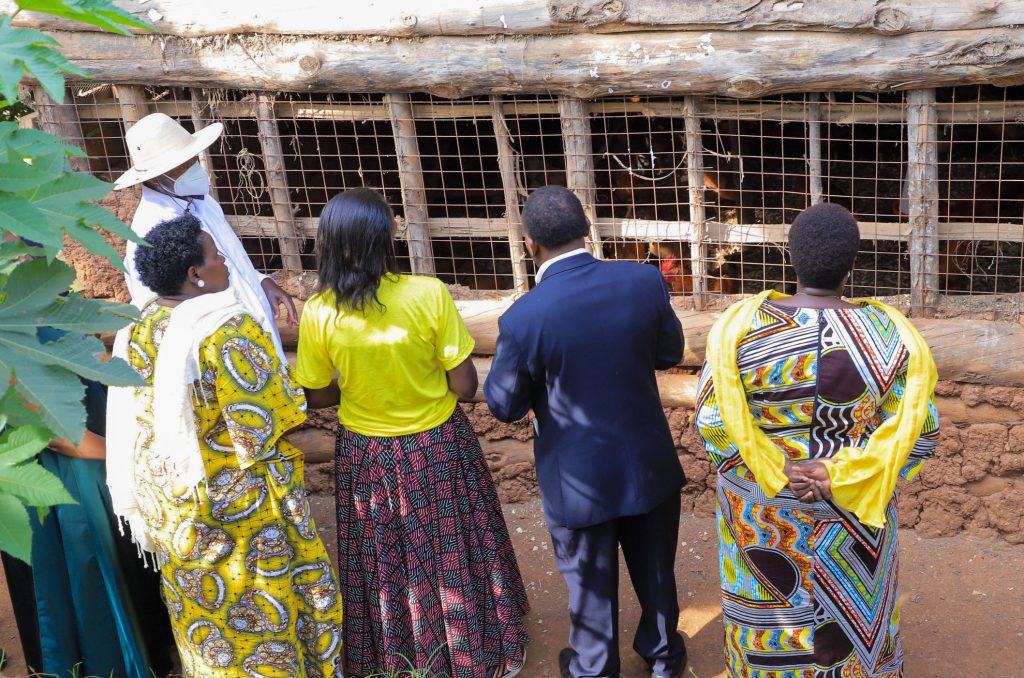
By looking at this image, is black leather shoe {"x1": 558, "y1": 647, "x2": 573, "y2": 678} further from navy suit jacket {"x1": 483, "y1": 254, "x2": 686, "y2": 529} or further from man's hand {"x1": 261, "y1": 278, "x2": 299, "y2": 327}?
man's hand {"x1": 261, "y1": 278, "x2": 299, "y2": 327}

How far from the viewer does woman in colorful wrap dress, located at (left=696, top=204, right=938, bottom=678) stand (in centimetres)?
288

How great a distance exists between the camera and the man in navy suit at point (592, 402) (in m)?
3.31

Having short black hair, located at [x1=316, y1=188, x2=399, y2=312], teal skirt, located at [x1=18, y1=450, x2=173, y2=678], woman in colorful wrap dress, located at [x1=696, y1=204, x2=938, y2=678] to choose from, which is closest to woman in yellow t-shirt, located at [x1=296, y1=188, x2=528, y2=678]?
short black hair, located at [x1=316, y1=188, x2=399, y2=312]

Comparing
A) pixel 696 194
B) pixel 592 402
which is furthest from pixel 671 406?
pixel 592 402

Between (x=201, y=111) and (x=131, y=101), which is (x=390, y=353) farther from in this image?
(x=131, y=101)

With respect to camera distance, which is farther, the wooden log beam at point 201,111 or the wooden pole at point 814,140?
the wooden log beam at point 201,111

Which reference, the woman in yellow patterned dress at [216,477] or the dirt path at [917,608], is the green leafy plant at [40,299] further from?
the dirt path at [917,608]

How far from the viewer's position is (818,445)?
297 cm

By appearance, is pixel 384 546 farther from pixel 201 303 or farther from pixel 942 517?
pixel 942 517

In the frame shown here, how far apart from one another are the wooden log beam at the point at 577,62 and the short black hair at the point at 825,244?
55.7 inches

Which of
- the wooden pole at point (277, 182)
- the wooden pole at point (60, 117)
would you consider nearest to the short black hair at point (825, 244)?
the wooden pole at point (277, 182)

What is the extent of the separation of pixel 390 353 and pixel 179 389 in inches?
27.6

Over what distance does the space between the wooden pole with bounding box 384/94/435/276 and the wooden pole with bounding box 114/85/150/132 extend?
4.36 feet

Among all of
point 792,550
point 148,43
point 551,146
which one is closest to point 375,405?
point 792,550
